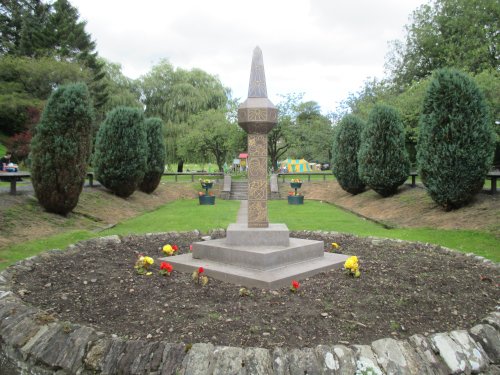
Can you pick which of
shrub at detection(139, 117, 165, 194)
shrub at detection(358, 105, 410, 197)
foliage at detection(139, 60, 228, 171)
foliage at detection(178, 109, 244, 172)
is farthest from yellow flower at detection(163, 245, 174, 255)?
A: foliage at detection(139, 60, 228, 171)

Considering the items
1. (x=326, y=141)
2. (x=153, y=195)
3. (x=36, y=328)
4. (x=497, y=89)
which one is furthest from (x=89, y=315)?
(x=326, y=141)

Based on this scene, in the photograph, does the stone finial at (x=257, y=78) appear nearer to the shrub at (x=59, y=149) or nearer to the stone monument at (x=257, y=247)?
the stone monument at (x=257, y=247)

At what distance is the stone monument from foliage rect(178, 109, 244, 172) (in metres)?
22.3

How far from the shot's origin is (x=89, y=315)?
388cm

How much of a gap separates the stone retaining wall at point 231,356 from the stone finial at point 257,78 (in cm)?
423

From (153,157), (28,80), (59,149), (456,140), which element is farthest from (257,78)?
(28,80)

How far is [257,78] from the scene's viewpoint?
6367 millimetres

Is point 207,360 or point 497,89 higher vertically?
point 497,89

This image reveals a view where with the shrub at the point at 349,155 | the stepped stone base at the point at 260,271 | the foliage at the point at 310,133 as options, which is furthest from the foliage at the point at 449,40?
the stepped stone base at the point at 260,271

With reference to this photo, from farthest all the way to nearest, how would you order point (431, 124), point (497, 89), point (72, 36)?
point (72, 36)
point (497, 89)
point (431, 124)

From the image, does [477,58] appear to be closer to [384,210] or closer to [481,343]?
[384,210]

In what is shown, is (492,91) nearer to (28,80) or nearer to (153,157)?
(153,157)

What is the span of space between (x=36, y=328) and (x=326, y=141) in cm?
2856

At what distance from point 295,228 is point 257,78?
5250 millimetres
